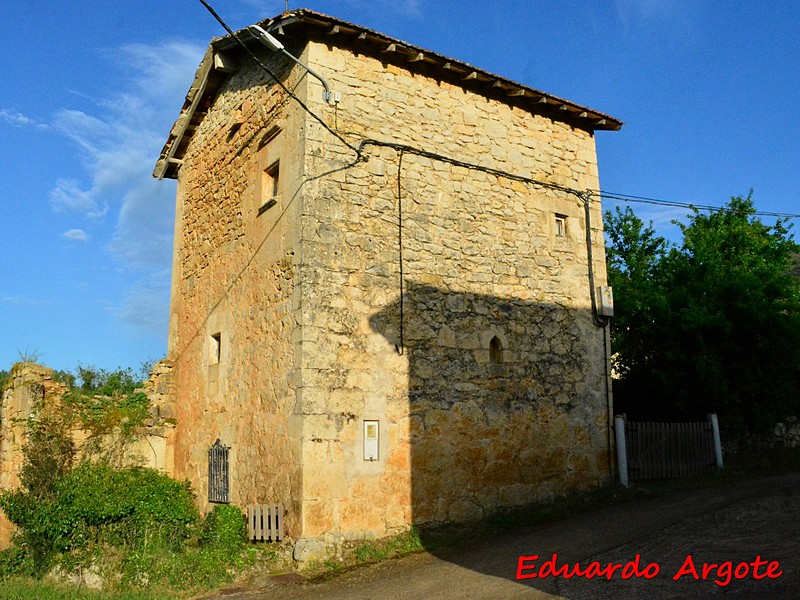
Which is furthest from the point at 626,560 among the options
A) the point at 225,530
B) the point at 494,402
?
the point at 225,530

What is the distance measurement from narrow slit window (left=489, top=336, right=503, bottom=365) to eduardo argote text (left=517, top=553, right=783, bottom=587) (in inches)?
127

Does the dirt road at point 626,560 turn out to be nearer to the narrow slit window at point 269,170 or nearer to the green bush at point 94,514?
the green bush at point 94,514

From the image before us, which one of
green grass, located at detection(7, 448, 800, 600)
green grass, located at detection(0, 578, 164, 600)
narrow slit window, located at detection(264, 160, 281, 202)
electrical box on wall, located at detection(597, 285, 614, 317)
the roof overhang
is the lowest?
green grass, located at detection(0, 578, 164, 600)

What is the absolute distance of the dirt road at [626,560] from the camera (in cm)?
618

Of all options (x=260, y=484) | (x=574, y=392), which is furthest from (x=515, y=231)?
(x=260, y=484)

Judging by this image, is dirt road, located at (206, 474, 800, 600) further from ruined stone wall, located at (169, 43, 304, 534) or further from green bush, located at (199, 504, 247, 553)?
ruined stone wall, located at (169, 43, 304, 534)

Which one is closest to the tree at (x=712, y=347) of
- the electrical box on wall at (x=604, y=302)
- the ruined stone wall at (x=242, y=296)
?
the electrical box on wall at (x=604, y=302)

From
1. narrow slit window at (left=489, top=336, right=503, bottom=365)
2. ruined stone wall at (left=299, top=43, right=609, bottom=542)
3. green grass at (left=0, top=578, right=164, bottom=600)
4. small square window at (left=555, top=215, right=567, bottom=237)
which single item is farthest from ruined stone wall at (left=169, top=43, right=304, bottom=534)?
small square window at (left=555, top=215, right=567, bottom=237)

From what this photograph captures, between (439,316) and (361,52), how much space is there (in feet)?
12.4

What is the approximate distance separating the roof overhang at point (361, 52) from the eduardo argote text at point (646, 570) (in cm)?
674

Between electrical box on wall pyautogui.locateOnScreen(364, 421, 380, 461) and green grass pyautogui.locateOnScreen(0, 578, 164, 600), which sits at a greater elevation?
electrical box on wall pyautogui.locateOnScreen(364, 421, 380, 461)

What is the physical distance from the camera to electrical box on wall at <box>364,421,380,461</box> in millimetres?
8781

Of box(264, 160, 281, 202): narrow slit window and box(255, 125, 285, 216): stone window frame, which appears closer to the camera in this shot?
box(255, 125, 285, 216): stone window frame

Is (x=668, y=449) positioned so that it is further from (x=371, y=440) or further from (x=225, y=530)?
(x=225, y=530)
